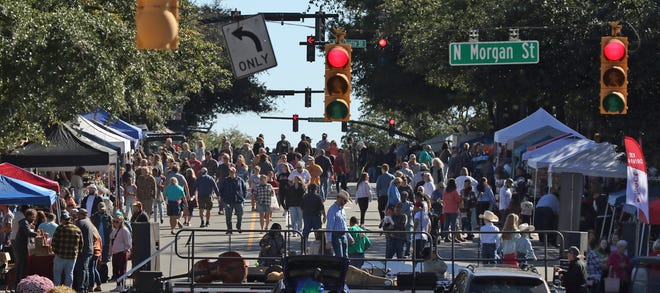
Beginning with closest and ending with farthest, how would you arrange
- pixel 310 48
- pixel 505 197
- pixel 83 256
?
1. pixel 83 256
2. pixel 505 197
3. pixel 310 48

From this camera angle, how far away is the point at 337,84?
17.1m

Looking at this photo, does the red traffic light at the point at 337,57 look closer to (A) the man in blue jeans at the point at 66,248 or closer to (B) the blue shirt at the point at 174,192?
(A) the man in blue jeans at the point at 66,248

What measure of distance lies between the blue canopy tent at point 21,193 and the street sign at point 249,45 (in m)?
3.82

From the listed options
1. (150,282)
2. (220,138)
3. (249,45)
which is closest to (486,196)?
(249,45)

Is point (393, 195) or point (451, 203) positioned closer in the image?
point (393, 195)

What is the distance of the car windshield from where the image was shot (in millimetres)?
15859

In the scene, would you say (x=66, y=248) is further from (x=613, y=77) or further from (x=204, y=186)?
(x=204, y=186)

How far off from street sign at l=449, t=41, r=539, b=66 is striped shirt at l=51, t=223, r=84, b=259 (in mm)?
6887

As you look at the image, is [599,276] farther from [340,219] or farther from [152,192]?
[152,192]

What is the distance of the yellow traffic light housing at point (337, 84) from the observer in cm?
1702

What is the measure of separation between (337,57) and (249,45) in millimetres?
6534

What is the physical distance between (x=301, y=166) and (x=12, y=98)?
1092 centimetres

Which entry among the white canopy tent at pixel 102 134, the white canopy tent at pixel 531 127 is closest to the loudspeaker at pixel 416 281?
the white canopy tent at pixel 102 134

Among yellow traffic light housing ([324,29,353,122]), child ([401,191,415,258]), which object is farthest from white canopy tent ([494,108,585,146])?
yellow traffic light housing ([324,29,353,122])
